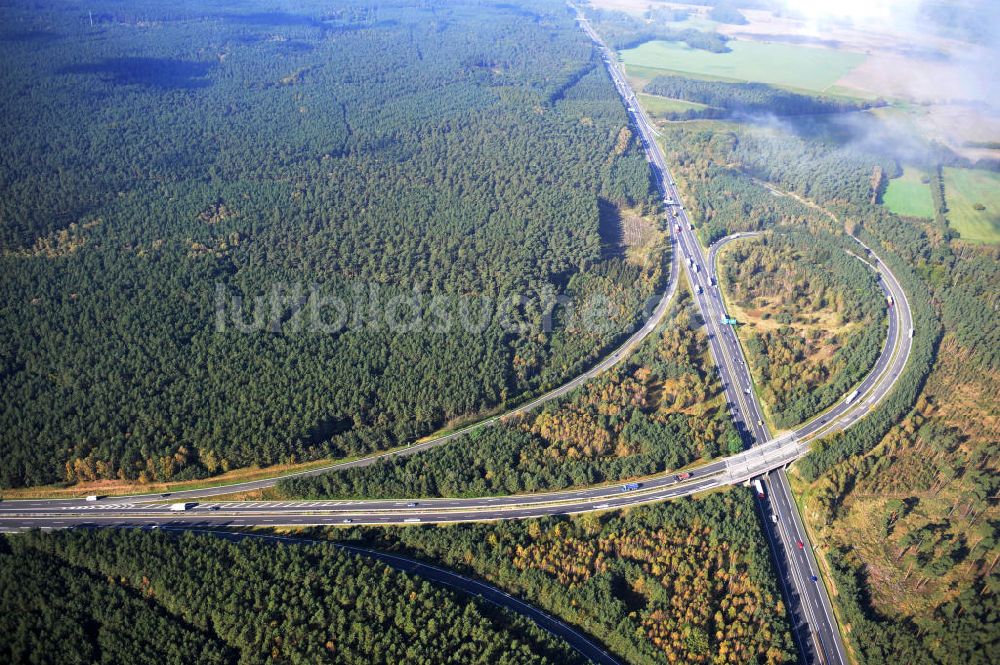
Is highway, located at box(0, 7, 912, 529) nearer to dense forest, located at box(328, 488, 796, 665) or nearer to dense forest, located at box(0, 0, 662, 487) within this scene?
dense forest, located at box(328, 488, 796, 665)

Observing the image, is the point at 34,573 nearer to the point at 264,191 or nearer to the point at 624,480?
the point at 624,480

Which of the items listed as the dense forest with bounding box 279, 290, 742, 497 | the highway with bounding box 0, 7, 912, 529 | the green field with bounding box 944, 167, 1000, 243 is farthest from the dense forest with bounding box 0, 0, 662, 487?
the green field with bounding box 944, 167, 1000, 243

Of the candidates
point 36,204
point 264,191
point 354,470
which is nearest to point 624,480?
point 354,470

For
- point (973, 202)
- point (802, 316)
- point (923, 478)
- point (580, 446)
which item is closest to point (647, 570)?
point (580, 446)

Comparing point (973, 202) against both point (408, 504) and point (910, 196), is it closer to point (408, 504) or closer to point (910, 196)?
point (910, 196)

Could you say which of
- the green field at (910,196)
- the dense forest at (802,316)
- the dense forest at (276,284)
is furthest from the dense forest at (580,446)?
the green field at (910,196)
